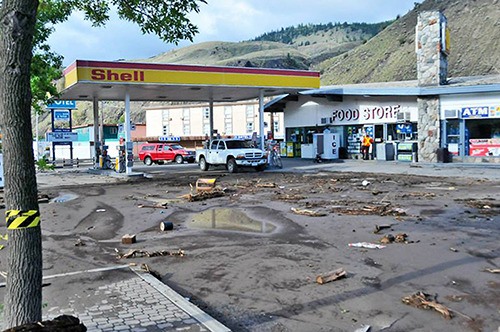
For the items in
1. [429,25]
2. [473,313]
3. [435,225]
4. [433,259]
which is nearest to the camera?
[473,313]

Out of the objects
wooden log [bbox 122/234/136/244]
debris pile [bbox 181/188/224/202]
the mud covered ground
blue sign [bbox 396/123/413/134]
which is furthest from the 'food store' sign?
wooden log [bbox 122/234/136/244]

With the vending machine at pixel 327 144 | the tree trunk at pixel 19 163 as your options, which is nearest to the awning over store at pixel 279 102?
the vending machine at pixel 327 144

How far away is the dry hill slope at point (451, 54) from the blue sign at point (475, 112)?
51.3m

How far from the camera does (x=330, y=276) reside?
7004 millimetres

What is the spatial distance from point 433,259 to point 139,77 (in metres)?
21.3

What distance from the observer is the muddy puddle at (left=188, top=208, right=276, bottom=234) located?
1116 cm

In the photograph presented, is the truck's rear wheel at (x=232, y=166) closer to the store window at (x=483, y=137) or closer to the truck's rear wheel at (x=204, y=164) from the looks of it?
the truck's rear wheel at (x=204, y=164)

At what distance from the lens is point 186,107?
72.4 meters

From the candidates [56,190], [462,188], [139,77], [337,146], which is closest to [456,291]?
[462,188]

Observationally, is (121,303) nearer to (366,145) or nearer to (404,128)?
(404,128)

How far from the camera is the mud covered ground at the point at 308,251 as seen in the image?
228 inches

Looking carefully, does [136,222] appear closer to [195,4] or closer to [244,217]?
[244,217]

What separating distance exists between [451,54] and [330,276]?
293 feet

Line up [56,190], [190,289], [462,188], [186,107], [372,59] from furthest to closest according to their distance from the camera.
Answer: [372,59], [186,107], [56,190], [462,188], [190,289]
